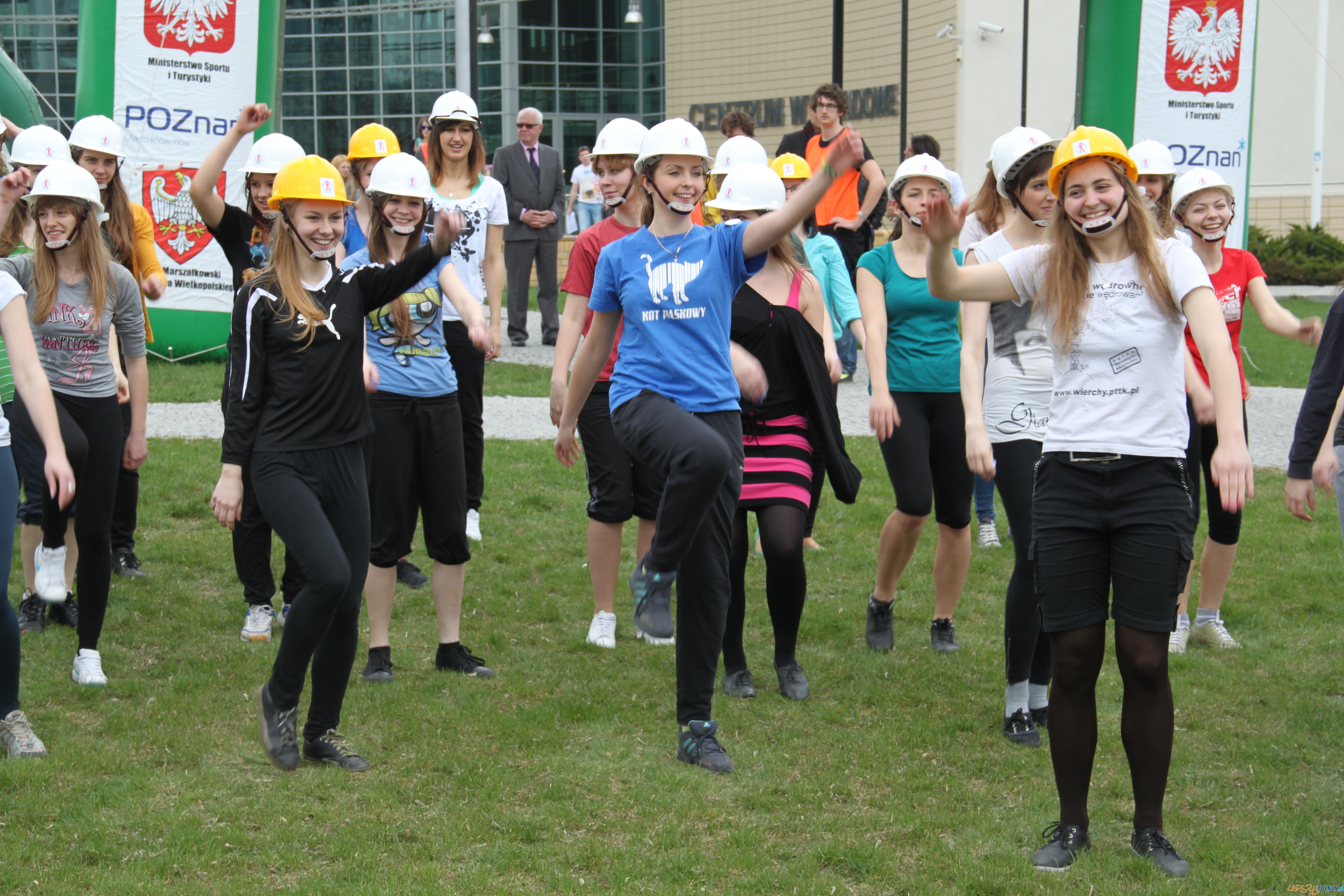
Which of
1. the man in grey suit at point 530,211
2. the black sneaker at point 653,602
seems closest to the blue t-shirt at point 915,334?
the black sneaker at point 653,602

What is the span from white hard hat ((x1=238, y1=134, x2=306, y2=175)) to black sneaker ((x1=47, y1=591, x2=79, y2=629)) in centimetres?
224

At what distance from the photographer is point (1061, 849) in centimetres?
399

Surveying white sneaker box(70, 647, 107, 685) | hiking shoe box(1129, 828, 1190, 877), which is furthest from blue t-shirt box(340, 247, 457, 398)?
hiking shoe box(1129, 828, 1190, 877)

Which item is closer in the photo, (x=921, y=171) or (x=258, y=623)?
(x=921, y=171)

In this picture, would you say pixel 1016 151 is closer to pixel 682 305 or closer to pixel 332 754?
pixel 682 305

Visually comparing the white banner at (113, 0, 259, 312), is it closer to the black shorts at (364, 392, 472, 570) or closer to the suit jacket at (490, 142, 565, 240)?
the suit jacket at (490, 142, 565, 240)

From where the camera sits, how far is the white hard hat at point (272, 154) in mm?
5949

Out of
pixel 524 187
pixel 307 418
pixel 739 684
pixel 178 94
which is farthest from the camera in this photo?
pixel 524 187

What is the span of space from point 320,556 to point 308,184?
1.29m

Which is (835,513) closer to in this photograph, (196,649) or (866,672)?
(866,672)

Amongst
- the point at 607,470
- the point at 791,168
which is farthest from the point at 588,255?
the point at 791,168

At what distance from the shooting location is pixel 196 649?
6141 millimetres

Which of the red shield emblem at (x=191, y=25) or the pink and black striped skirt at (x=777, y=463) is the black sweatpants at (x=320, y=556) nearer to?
the pink and black striped skirt at (x=777, y=463)

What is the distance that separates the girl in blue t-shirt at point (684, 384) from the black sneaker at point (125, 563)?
12.1 feet
